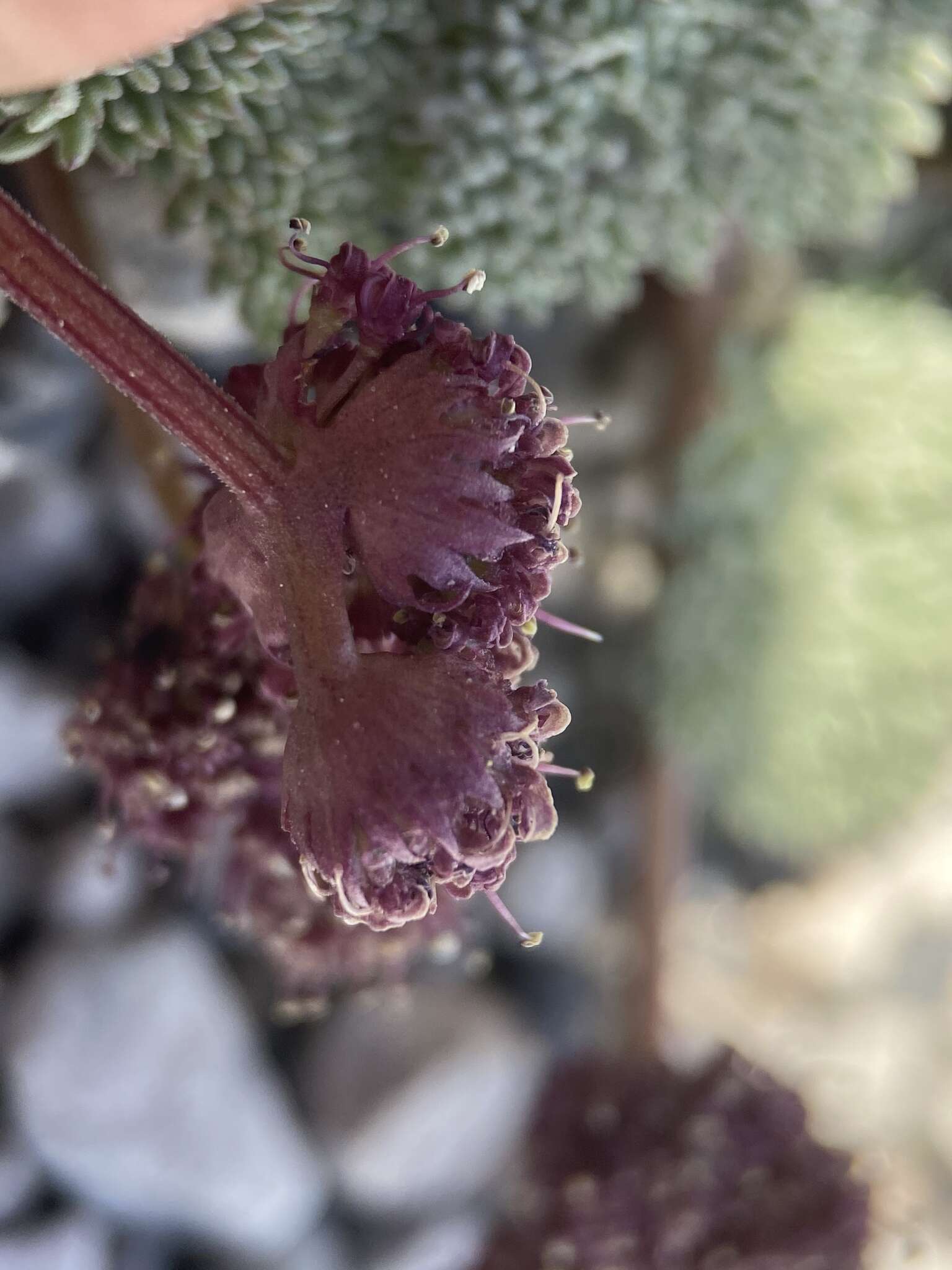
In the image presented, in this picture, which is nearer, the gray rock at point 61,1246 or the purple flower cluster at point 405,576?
the purple flower cluster at point 405,576

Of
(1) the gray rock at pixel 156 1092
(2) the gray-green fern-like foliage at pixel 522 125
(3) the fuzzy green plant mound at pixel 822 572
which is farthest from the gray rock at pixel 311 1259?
(2) the gray-green fern-like foliage at pixel 522 125

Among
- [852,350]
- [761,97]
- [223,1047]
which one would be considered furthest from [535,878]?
[761,97]

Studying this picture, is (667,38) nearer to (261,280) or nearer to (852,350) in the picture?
(261,280)

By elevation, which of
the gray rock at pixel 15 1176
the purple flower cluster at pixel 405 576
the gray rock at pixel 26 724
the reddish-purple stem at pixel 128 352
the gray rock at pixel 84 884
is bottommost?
the gray rock at pixel 15 1176

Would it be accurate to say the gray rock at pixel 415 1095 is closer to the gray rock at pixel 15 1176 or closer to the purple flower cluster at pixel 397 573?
the gray rock at pixel 15 1176

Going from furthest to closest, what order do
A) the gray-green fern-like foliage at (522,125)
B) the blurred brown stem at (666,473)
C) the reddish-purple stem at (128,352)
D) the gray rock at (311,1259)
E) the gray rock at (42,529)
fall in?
the blurred brown stem at (666,473)
the gray rock at (311,1259)
the gray rock at (42,529)
the gray-green fern-like foliage at (522,125)
the reddish-purple stem at (128,352)
